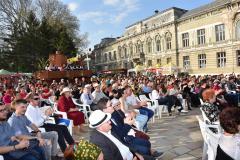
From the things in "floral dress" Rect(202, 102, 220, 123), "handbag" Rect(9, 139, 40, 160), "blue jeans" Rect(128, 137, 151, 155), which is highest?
"floral dress" Rect(202, 102, 220, 123)

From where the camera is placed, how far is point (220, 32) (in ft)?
135

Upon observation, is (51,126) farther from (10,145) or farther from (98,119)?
(98,119)

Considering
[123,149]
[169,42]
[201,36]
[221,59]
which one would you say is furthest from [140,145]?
[169,42]

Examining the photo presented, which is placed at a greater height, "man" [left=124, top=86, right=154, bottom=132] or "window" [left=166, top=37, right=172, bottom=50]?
"window" [left=166, top=37, right=172, bottom=50]

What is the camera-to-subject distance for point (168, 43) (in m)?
52.1

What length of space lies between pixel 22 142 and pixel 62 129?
194 centimetres

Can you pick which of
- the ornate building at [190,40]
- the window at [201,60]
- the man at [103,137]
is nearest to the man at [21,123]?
the man at [103,137]

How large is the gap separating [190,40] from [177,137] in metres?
41.0

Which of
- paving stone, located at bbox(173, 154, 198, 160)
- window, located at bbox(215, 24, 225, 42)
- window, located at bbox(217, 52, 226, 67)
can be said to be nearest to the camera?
Answer: paving stone, located at bbox(173, 154, 198, 160)

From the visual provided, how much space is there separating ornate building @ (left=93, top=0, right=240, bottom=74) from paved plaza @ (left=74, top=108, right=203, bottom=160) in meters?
30.1

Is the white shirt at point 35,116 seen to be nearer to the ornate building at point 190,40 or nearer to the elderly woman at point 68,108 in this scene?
the elderly woman at point 68,108

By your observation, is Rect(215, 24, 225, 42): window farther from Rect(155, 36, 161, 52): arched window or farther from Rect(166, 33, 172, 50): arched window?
Rect(155, 36, 161, 52): arched window

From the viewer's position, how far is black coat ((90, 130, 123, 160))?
3905 mm

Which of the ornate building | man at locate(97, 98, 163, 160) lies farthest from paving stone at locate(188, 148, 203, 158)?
the ornate building
